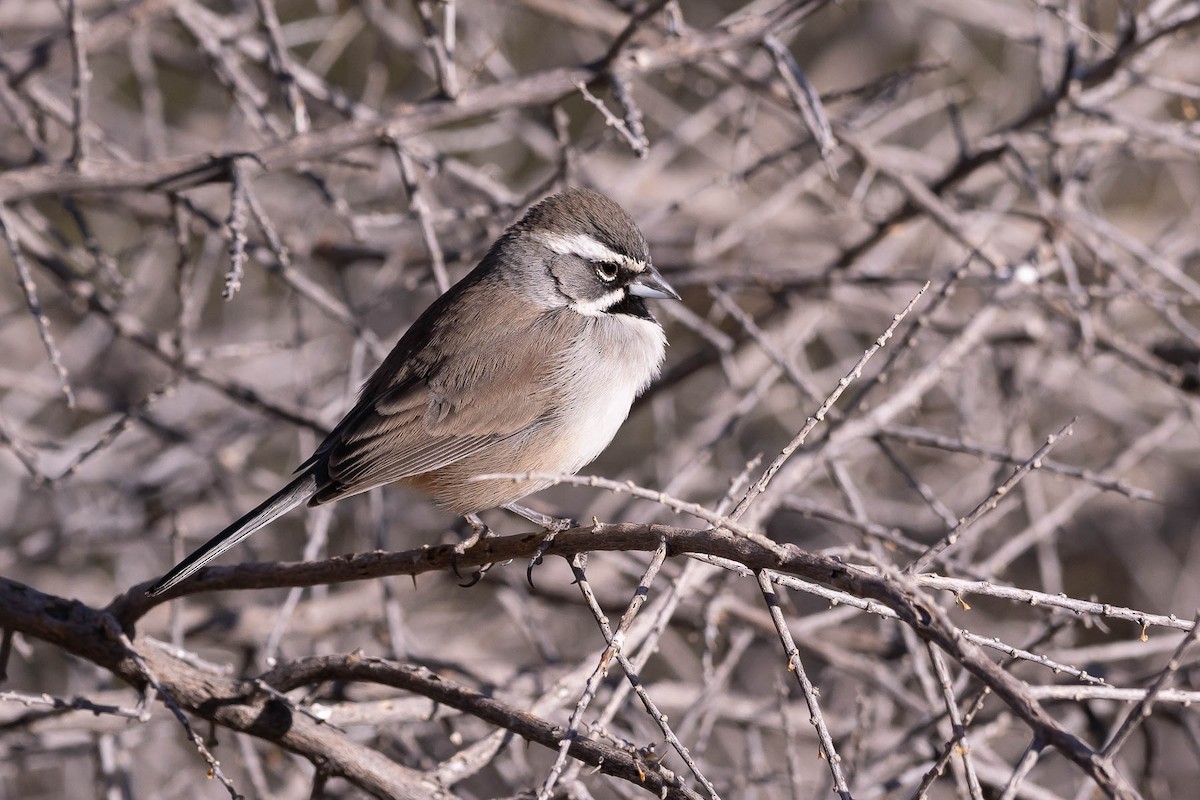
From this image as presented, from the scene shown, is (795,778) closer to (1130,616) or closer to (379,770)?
(379,770)

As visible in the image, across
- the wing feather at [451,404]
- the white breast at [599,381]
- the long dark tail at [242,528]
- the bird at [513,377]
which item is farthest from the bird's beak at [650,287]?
the long dark tail at [242,528]

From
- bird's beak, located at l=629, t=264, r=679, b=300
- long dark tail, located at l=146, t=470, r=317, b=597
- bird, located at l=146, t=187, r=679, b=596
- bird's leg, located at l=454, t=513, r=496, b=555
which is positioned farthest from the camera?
bird's beak, located at l=629, t=264, r=679, b=300

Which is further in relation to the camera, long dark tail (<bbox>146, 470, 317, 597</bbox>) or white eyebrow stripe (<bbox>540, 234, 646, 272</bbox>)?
white eyebrow stripe (<bbox>540, 234, 646, 272</bbox>)

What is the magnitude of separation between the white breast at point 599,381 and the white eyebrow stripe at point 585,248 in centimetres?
27

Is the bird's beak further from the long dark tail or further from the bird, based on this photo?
the long dark tail

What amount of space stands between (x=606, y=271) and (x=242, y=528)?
5.93ft

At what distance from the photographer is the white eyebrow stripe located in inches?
195

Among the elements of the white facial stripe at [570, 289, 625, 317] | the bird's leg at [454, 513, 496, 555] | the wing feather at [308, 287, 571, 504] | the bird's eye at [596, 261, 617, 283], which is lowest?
the bird's leg at [454, 513, 496, 555]

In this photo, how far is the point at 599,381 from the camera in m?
4.56

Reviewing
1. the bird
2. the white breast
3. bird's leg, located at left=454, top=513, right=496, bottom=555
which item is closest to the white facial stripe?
the bird

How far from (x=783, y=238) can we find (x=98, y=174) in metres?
4.50

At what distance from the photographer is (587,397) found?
14.8ft

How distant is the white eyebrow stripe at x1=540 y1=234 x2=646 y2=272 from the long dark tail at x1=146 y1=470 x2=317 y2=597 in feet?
4.42

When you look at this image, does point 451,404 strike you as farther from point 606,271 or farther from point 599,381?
point 606,271
